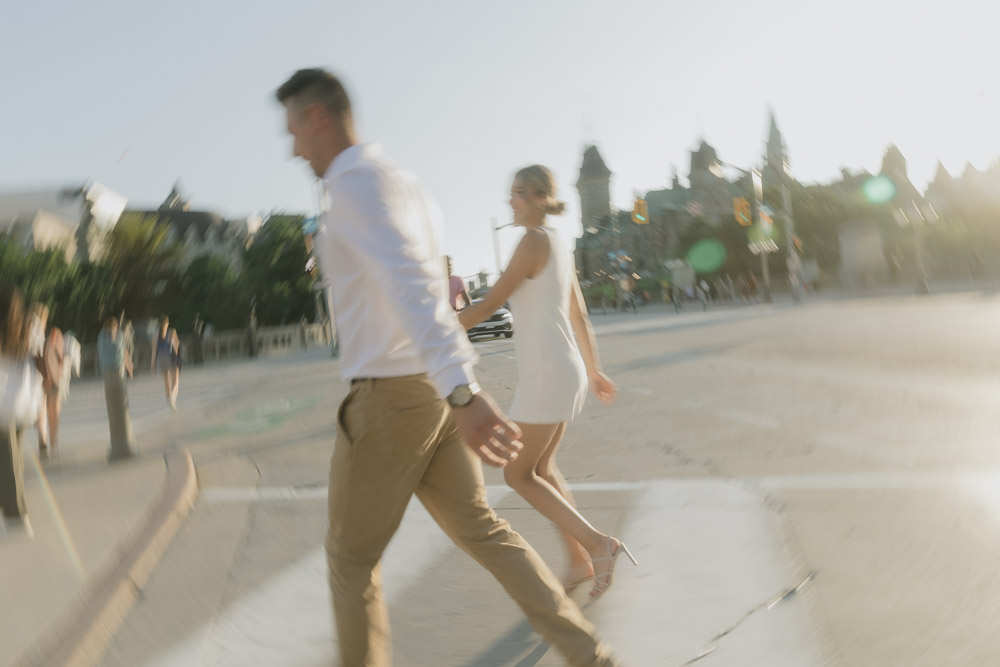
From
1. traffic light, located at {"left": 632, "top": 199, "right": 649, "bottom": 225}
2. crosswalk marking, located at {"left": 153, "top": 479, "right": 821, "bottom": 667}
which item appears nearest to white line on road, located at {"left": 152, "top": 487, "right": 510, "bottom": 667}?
crosswalk marking, located at {"left": 153, "top": 479, "right": 821, "bottom": 667}

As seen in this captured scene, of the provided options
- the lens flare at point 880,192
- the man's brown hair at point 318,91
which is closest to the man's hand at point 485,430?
the man's brown hair at point 318,91

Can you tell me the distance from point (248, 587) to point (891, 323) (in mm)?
19995

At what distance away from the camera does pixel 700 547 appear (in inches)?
179

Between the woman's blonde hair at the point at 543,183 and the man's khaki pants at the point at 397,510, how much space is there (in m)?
1.42

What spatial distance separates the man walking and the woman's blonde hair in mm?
1181

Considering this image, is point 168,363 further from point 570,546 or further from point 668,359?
point 570,546

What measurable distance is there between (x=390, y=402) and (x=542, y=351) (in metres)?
1.36

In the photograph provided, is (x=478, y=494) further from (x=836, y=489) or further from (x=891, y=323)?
(x=891, y=323)

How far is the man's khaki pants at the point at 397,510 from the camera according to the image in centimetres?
250

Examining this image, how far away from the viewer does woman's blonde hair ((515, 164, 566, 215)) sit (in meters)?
3.78

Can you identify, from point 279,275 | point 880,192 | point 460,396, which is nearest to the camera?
point 460,396

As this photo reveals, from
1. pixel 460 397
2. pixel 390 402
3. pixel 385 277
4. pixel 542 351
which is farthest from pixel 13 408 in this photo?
pixel 460 397

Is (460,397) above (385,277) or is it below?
below

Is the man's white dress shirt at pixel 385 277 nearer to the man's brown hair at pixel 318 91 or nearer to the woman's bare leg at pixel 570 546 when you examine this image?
the man's brown hair at pixel 318 91
